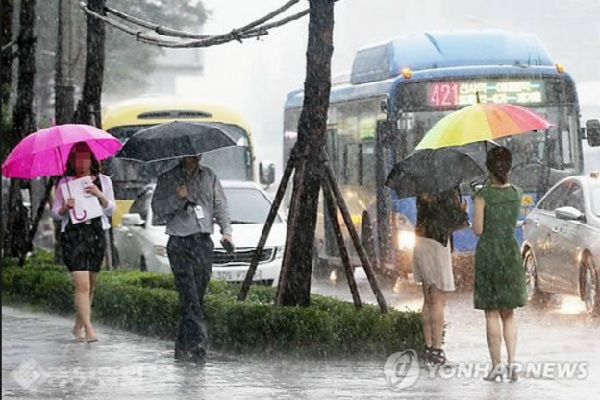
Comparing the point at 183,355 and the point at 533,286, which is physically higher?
the point at 533,286

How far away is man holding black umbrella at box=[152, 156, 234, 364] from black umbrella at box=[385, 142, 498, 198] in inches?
55.1

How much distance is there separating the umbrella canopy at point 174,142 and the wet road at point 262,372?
5.31 feet

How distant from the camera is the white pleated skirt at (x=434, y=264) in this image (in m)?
12.9

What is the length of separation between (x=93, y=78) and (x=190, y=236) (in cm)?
779

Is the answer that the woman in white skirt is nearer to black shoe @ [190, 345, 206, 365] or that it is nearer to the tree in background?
black shoe @ [190, 345, 206, 365]

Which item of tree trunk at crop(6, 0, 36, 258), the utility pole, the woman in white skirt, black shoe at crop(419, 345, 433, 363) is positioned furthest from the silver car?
tree trunk at crop(6, 0, 36, 258)

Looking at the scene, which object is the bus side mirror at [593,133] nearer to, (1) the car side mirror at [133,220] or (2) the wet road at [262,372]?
(2) the wet road at [262,372]

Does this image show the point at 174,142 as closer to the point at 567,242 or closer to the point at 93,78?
the point at 567,242

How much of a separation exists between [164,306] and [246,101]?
47441 mm

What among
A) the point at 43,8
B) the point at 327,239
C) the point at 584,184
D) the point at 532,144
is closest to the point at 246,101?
the point at 43,8

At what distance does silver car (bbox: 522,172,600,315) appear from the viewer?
17016mm

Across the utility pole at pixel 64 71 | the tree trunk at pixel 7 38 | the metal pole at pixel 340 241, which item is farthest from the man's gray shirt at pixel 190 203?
the utility pole at pixel 64 71

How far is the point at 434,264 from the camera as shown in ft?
42.5

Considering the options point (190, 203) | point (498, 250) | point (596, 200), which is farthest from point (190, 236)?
point (596, 200)
